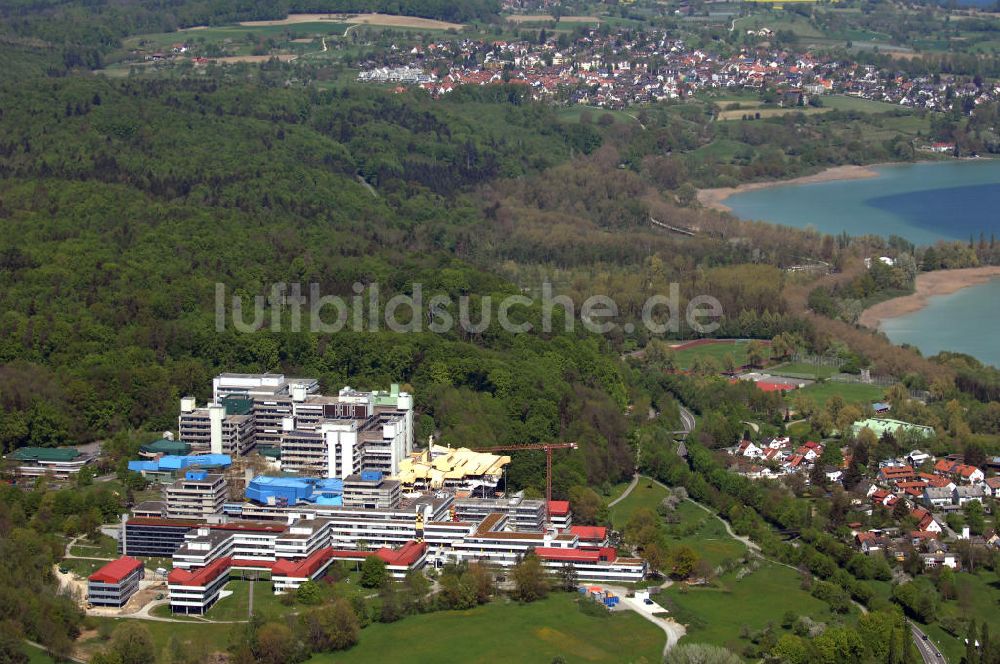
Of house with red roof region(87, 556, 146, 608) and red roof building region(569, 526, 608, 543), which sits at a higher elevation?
house with red roof region(87, 556, 146, 608)

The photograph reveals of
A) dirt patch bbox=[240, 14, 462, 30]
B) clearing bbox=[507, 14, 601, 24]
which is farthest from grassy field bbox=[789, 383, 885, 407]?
clearing bbox=[507, 14, 601, 24]

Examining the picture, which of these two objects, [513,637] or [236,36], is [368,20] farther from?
[513,637]

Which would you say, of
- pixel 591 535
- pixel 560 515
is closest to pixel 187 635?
pixel 591 535

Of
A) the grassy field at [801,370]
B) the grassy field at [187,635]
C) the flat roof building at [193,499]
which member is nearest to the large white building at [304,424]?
the flat roof building at [193,499]

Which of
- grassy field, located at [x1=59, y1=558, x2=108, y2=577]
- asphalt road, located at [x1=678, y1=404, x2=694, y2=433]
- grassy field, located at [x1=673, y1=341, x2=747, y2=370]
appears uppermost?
grassy field, located at [x1=59, y1=558, x2=108, y2=577]

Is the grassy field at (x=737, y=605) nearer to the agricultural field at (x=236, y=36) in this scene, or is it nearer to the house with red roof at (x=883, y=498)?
the house with red roof at (x=883, y=498)

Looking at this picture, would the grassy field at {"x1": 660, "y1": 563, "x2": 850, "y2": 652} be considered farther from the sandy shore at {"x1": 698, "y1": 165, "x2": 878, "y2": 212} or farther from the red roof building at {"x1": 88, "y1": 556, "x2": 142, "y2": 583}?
the sandy shore at {"x1": 698, "y1": 165, "x2": 878, "y2": 212}

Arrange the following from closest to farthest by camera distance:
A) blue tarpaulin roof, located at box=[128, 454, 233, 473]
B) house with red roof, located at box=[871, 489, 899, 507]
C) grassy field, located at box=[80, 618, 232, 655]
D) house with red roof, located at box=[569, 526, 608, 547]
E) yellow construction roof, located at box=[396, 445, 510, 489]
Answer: grassy field, located at box=[80, 618, 232, 655], house with red roof, located at box=[569, 526, 608, 547], yellow construction roof, located at box=[396, 445, 510, 489], blue tarpaulin roof, located at box=[128, 454, 233, 473], house with red roof, located at box=[871, 489, 899, 507]
